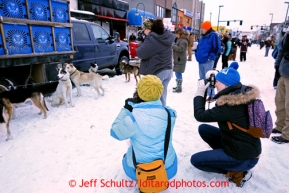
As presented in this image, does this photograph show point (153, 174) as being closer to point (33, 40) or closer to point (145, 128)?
point (145, 128)

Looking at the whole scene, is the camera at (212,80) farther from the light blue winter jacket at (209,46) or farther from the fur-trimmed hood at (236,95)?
the light blue winter jacket at (209,46)

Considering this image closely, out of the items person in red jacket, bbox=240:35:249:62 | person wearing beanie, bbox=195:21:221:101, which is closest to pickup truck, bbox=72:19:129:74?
person wearing beanie, bbox=195:21:221:101

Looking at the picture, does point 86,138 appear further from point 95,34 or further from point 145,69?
point 95,34

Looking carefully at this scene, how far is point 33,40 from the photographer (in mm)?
4262

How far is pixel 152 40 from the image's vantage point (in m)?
3.29

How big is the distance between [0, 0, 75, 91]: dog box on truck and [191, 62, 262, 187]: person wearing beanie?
12.5ft

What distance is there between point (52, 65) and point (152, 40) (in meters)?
2.92

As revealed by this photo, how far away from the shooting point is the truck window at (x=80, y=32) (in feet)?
20.8

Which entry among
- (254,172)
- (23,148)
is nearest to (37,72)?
(23,148)

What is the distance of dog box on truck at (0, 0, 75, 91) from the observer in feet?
12.5

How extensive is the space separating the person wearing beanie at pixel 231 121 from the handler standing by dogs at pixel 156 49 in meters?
1.32

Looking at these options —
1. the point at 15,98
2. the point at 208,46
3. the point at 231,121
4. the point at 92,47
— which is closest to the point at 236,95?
the point at 231,121

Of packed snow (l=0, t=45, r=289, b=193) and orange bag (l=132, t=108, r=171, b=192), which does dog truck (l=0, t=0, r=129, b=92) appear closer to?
packed snow (l=0, t=45, r=289, b=193)

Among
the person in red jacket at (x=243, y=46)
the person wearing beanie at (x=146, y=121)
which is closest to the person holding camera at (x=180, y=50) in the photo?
the person wearing beanie at (x=146, y=121)
